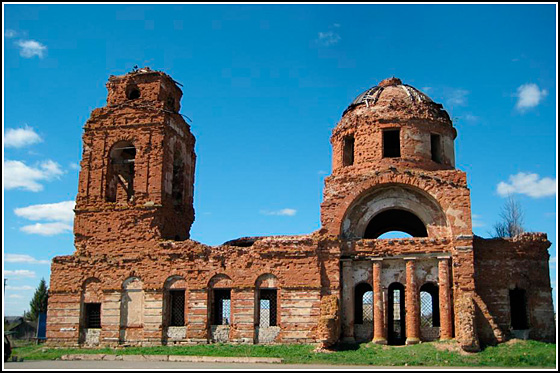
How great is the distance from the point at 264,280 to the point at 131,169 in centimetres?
895

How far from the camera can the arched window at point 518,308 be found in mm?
21188

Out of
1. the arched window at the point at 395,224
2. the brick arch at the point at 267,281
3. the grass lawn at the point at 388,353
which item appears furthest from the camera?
the arched window at the point at 395,224

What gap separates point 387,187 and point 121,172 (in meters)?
11.9

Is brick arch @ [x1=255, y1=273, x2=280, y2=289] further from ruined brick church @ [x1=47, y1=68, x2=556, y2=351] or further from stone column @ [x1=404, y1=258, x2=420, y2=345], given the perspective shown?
stone column @ [x1=404, y1=258, x2=420, y2=345]

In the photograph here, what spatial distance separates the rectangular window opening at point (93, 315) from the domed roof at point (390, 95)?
43.8 feet

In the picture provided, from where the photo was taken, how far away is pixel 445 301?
67.5 feet

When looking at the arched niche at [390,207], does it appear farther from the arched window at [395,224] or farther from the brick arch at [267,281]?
the brick arch at [267,281]

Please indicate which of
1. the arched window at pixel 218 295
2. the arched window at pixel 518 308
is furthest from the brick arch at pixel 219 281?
the arched window at pixel 518 308

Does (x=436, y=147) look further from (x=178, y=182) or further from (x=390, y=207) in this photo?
(x=178, y=182)

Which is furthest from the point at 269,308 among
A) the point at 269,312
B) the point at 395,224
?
the point at 395,224

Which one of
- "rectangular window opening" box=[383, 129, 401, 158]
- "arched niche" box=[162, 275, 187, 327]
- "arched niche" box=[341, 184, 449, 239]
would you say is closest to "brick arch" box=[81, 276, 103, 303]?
"arched niche" box=[162, 275, 187, 327]

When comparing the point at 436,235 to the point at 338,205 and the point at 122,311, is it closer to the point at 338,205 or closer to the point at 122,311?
the point at 338,205

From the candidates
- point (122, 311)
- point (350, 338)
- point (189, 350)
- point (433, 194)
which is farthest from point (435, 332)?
point (122, 311)

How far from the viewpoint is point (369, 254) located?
2178 cm
